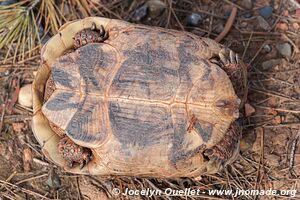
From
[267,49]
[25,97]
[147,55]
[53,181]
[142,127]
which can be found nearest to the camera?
[142,127]

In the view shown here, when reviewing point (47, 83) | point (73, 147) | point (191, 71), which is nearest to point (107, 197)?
point (73, 147)

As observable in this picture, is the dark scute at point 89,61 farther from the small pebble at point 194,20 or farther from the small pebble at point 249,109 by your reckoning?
the small pebble at point 249,109

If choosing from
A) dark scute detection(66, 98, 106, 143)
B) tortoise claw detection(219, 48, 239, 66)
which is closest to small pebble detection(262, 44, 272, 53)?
tortoise claw detection(219, 48, 239, 66)

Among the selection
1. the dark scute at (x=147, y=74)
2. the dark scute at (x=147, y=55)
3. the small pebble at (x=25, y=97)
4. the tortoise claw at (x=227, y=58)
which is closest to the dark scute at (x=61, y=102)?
the dark scute at (x=147, y=74)

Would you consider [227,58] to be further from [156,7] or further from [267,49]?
[156,7]

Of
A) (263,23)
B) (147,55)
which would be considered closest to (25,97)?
(147,55)
